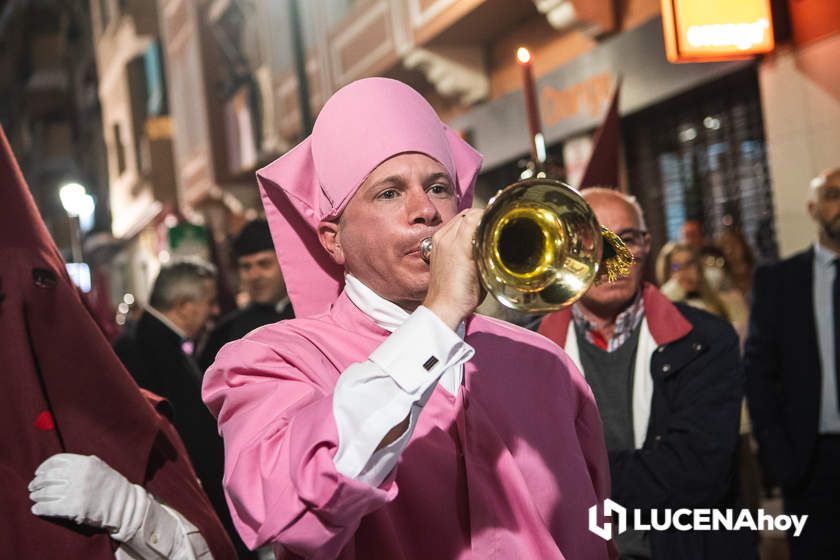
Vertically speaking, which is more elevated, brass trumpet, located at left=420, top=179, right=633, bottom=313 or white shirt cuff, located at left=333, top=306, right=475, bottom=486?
brass trumpet, located at left=420, top=179, right=633, bottom=313

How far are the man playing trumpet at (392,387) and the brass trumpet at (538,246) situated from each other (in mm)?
39

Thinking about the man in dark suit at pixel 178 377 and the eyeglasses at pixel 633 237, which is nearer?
the eyeglasses at pixel 633 237

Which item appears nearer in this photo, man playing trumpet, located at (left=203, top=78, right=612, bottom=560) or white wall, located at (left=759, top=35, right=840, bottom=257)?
man playing trumpet, located at (left=203, top=78, right=612, bottom=560)

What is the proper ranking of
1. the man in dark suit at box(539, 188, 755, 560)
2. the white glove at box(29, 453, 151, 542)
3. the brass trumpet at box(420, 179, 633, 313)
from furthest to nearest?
the man in dark suit at box(539, 188, 755, 560) < the white glove at box(29, 453, 151, 542) < the brass trumpet at box(420, 179, 633, 313)

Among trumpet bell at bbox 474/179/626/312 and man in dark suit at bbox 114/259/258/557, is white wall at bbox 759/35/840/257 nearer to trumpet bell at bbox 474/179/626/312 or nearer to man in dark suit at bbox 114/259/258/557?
man in dark suit at bbox 114/259/258/557

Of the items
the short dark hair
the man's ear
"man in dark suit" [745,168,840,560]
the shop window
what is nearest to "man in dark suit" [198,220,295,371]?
the short dark hair

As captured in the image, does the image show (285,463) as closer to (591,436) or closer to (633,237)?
(591,436)

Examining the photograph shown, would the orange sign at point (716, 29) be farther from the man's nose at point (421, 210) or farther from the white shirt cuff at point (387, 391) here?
the white shirt cuff at point (387, 391)

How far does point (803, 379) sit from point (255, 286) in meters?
3.25

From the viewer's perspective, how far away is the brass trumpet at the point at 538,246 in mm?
1986

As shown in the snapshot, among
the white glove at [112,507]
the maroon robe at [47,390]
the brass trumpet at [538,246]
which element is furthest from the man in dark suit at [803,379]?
the brass trumpet at [538,246]

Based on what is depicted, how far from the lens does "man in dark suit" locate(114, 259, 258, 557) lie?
210 inches

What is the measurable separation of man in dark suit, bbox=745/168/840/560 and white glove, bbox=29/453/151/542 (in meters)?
3.26

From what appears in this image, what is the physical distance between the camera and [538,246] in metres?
2.07
